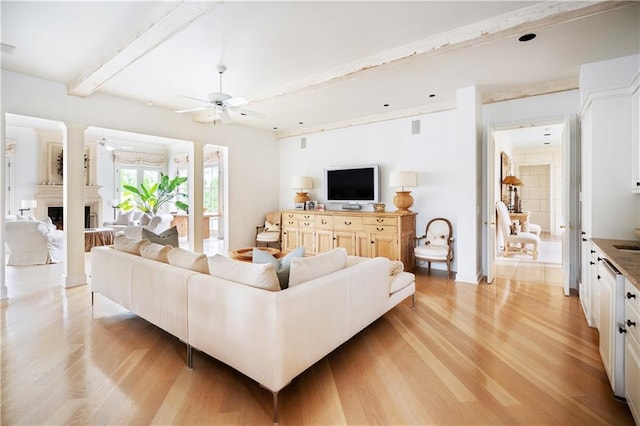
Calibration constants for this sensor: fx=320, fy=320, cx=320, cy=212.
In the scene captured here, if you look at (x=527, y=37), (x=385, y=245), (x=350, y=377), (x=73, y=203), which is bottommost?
(x=350, y=377)

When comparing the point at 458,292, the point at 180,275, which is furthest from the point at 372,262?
the point at 458,292

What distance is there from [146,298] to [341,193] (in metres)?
4.07

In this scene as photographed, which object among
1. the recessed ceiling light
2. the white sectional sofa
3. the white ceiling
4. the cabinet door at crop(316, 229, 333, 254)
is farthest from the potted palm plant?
the recessed ceiling light

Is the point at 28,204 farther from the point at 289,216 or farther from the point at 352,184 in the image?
the point at 352,184

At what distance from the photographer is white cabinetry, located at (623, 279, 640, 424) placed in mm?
1576

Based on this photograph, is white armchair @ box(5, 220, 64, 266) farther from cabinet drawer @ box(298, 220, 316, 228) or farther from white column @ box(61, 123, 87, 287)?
cabinet drawer @ box(298, 220, 316, 228)

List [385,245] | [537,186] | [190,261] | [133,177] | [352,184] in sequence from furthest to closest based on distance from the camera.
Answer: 1. [537,186]
2. [133,177]
3. [352,184]
4. [385,245]
5. [190,261]

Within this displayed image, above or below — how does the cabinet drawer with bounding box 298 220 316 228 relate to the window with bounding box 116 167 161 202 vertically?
below

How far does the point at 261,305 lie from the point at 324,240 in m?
4.03

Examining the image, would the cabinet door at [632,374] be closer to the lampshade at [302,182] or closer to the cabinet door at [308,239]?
the cabinet door at [308,239]

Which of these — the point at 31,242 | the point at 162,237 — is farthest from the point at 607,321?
the point at 31,242

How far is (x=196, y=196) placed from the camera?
224 inches

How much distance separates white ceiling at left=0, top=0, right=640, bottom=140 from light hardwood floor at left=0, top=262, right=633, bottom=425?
2558mm

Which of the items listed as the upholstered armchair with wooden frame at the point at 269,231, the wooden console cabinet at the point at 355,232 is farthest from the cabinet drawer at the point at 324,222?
the upholstered armchair with wooden frame at the point at 269,231
